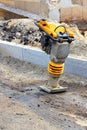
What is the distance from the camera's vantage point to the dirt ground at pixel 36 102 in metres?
5.12

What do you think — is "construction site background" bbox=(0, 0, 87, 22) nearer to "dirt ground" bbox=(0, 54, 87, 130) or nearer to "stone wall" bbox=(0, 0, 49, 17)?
"stone wall" bbox=(0, 0, 49, 17)

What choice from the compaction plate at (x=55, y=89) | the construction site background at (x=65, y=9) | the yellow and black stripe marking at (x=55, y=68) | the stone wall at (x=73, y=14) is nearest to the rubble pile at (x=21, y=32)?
the construction site background at (x=65, y=9)

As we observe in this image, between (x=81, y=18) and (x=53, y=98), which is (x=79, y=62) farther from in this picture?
(x=81, y=18)

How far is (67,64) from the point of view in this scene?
7.20m

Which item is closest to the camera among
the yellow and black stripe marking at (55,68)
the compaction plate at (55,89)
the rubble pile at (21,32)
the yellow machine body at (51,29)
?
the yellow machine body at (51,29)

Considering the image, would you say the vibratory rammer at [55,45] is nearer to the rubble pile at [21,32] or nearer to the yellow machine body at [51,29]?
the yellow machine body at [51,29]

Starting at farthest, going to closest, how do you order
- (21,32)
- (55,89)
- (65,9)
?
(65,9)
(21,32)
(55,89)

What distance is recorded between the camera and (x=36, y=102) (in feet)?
19.7

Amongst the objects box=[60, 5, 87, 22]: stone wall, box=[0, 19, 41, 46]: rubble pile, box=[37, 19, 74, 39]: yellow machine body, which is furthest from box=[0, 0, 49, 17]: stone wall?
box=[37, 19, 74, 39]: yellow machine body

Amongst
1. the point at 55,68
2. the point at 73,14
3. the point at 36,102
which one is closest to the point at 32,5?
the point at 73,14

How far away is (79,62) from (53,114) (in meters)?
1.75

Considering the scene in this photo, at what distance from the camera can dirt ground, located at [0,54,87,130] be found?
512 cm

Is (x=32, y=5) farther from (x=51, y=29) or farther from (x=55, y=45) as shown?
(x=55, y=45)

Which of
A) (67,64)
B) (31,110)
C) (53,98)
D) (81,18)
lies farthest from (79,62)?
(81,18)
